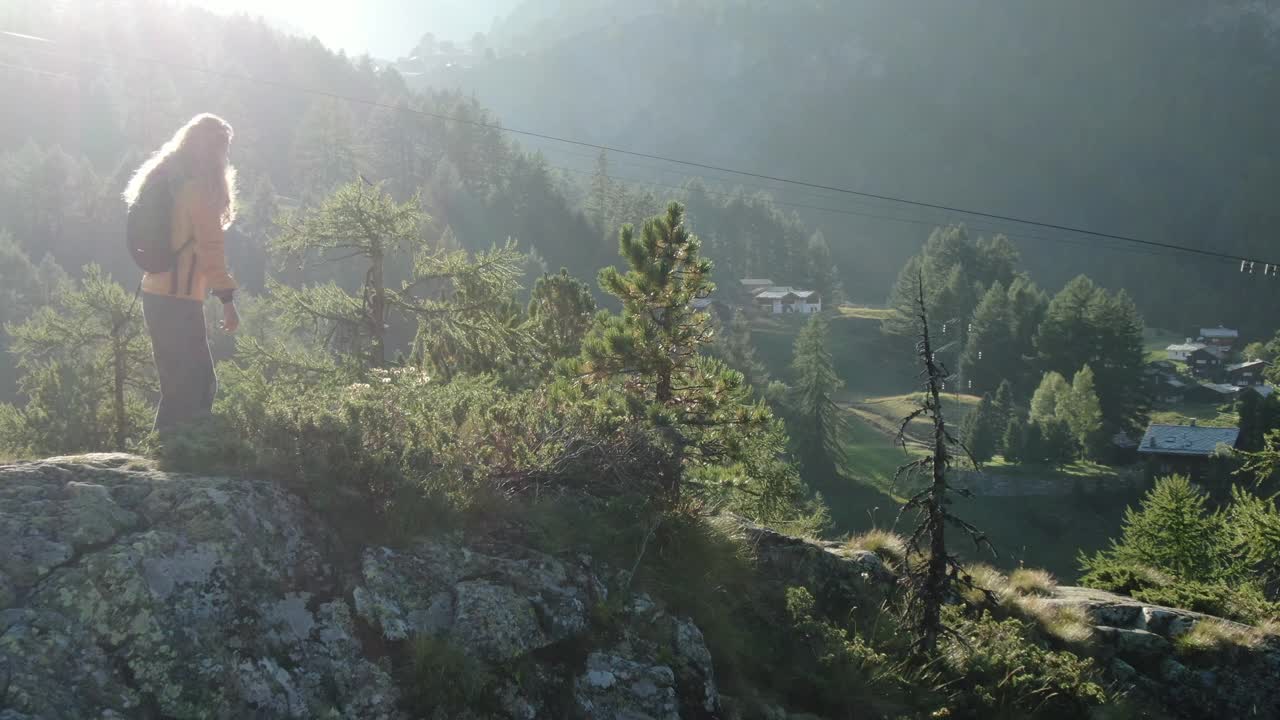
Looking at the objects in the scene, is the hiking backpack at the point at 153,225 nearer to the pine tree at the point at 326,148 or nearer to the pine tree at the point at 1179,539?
the pine tree at the point at 1179,539

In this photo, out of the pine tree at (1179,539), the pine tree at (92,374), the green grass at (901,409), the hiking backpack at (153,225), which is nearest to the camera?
the hiking backpack at (153,225)

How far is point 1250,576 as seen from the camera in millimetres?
17484

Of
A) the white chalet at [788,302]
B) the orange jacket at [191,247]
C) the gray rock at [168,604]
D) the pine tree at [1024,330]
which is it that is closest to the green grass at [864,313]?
the white chalet at [788,302]

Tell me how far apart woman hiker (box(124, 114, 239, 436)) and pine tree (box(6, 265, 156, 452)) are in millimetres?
2797

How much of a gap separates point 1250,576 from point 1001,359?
64.7 metres

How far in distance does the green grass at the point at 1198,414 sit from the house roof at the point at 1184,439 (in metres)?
11.6

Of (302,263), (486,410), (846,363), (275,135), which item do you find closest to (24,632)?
(486,410)

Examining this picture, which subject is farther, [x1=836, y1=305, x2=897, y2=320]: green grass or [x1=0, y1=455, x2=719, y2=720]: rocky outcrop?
[x1=836, y1=305, x2=897, y2=320]: green grass

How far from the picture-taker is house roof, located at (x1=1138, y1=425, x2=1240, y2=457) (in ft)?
178

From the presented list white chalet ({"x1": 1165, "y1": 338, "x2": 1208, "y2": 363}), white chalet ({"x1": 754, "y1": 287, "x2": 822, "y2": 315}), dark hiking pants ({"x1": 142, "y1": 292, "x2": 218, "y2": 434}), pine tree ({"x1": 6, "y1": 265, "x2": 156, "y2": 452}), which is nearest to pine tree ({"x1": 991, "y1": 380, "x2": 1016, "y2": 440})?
white chalet ({"x1": 754, "y1": 287, "x2": 822, "y2": 315})

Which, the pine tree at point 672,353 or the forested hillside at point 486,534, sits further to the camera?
the pine tree at point 672,353

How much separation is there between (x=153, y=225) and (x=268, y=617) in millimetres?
3238

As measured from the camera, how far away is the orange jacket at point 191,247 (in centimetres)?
582

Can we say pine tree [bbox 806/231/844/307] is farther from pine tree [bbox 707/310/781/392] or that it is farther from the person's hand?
the person's hand
